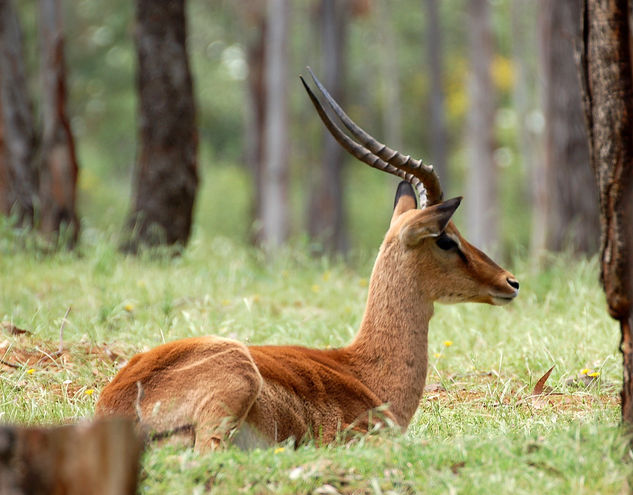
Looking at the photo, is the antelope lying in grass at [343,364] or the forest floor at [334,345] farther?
the antelope lying in grass at [343,364]

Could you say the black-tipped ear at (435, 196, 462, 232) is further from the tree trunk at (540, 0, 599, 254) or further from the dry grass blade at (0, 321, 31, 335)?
the tree trunk at (540, 0, 599, 254)

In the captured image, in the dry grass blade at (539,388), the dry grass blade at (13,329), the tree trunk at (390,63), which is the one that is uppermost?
the tree trunk at (390,63)

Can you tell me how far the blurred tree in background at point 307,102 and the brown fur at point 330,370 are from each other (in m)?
14.0

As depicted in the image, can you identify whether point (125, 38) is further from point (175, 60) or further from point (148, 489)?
point (148, 489)

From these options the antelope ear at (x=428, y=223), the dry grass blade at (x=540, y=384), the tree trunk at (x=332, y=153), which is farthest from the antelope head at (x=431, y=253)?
the tree trunk at (x=332, y=153)

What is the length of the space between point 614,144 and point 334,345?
302 centimetres

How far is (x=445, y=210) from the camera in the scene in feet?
16.1

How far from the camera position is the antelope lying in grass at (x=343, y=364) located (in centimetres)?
412

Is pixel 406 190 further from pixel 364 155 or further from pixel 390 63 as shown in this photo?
pixel 390 63

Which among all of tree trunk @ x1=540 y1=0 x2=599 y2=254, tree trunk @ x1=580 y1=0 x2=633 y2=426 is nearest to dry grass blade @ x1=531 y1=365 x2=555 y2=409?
tree trunk @ x1=580 y1=0 x2=633 y2=426

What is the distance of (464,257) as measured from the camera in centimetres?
527

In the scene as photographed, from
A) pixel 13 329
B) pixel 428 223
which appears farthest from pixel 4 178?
pixel 428 223

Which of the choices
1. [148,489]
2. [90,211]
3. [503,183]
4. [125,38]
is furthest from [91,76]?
[148,489]

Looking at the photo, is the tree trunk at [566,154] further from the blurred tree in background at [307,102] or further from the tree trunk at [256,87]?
the tree trunk at [256,87]
